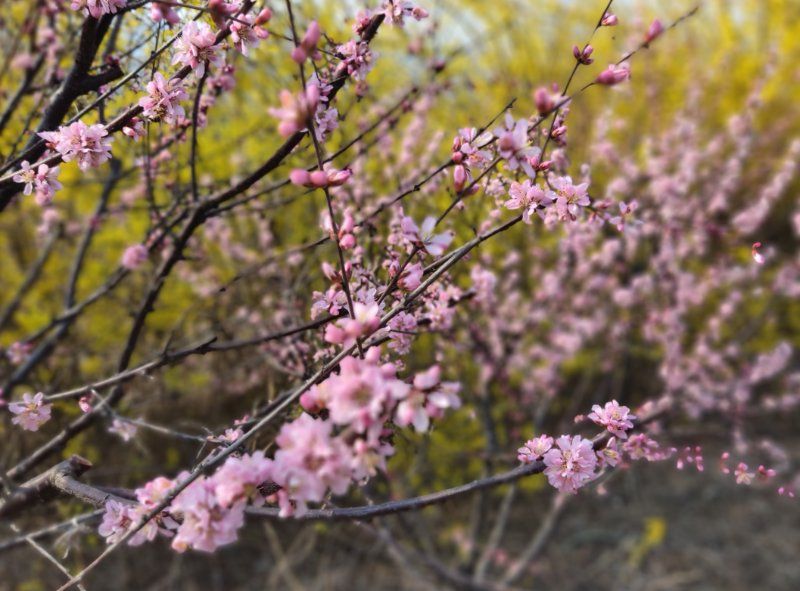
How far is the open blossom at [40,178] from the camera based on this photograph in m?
1.63

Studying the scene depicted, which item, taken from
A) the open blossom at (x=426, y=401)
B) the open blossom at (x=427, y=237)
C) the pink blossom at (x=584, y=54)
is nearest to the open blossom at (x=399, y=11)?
the pink blossom at (x=584, y=54)

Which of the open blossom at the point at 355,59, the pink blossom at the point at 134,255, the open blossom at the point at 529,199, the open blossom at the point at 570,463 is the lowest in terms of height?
the open blossom at the point at 570,463

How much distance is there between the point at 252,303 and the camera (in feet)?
14.0

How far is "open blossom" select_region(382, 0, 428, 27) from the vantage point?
5.32 feet

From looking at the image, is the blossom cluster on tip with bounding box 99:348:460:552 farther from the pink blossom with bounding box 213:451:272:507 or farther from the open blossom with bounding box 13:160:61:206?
the open blossom with bounding box 13:160:61:206

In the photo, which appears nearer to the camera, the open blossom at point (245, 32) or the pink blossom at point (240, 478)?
the pink blossom at point (240, 478)

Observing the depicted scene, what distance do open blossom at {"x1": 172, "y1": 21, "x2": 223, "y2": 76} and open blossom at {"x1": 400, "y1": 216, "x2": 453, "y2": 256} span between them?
73 cm

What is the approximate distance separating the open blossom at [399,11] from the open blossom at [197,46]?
1.50ft

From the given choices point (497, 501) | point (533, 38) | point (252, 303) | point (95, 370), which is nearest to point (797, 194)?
point (533, 38)

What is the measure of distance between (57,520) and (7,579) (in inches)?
102

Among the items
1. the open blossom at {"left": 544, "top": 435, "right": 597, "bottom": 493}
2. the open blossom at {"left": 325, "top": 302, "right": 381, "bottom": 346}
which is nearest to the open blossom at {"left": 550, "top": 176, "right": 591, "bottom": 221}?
the open blossom at {"left": 544, "top": 435, "right": 597, "bottom": 493}

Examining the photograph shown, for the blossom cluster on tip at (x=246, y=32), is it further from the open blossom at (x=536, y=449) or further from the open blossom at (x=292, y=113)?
the open blossom at (x=536, y=449)

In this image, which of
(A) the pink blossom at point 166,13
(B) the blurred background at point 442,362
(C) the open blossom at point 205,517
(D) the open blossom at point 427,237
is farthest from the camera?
(B) the blurred background at point 442,362

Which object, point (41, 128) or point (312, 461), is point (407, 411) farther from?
point (41, 128)
